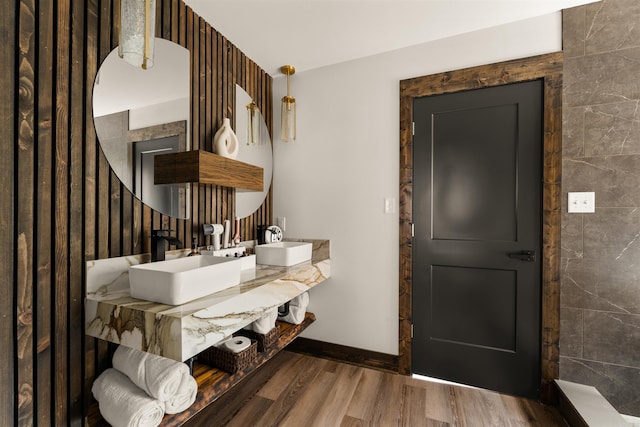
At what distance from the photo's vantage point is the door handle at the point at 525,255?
1.86 metres

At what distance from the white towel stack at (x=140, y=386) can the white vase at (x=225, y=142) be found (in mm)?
1223

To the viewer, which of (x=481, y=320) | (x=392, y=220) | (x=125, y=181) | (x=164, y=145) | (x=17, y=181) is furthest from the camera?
(x=392, y=220)

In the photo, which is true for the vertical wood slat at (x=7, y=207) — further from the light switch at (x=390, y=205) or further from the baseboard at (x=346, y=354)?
the light switch at (x=390, y=205)

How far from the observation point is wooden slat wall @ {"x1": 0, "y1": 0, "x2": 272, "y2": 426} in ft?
3.47

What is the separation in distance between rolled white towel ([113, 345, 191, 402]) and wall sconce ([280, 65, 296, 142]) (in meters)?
1.80


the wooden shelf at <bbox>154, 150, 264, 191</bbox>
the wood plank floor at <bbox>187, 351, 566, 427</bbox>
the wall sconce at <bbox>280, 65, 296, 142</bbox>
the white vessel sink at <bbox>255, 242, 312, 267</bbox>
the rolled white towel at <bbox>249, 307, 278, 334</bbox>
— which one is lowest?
the wood plank floor at <bbox>187, 351, 566, 427</bbox>

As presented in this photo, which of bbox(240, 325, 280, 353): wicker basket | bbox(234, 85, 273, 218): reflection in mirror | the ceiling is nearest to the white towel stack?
bbox(240, 325, 280, 353): wicker basket

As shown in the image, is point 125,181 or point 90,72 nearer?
point 90,72

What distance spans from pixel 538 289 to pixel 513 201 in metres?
0.58

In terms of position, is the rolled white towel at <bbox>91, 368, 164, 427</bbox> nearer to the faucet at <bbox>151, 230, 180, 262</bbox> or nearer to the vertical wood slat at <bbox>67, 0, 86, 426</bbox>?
the vertical wood slat at <bbox>67, 0, 86, 426</bbox>

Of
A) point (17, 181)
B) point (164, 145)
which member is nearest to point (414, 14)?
point (164, 145)

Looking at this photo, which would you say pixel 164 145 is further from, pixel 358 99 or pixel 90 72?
pixel 358 99

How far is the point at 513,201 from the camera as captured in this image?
1.91 m

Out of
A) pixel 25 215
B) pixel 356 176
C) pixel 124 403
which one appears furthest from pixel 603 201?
pixel 25 215
